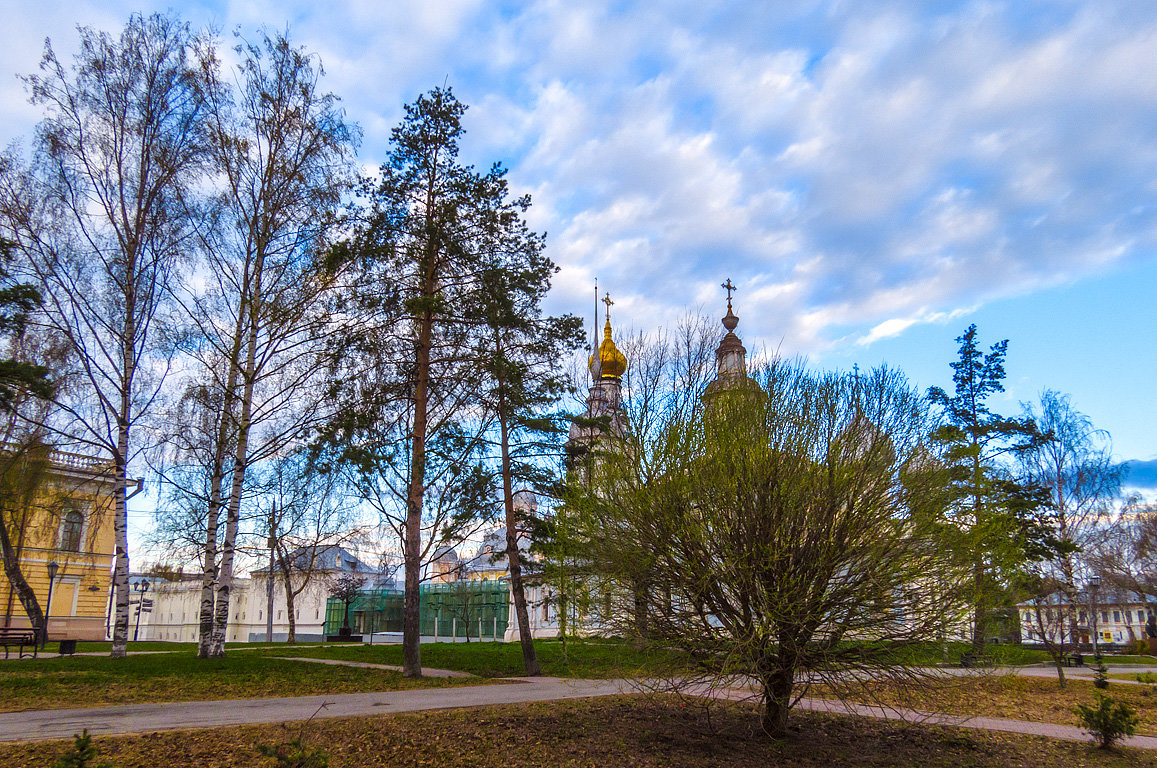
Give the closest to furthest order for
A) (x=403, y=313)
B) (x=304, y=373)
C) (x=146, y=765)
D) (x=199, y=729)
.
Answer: (x=146, y=765), (x=199, y=729), (x=403, y=313), (x=304, y=373)

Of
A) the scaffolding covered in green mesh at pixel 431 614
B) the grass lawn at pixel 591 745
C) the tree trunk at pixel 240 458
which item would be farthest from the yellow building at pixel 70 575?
the grass lawn at pixel 591 745

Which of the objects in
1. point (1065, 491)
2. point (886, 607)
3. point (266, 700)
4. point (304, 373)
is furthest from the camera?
point (1065, 491)

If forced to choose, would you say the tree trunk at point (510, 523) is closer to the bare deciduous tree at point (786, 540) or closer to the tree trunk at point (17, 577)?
the bare deciduous tree at point (786, 540)

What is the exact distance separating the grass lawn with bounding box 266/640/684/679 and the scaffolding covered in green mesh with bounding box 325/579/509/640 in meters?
12.7

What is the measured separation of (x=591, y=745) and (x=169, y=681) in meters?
8.55

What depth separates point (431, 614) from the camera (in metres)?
42.3

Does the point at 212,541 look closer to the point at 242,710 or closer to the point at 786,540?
the point at 242,710

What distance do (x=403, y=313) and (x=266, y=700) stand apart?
317 inches

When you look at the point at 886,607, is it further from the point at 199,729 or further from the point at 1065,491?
the point at 1065,491

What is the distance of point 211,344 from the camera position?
1636cm

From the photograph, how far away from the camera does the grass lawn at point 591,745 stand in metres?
6.70

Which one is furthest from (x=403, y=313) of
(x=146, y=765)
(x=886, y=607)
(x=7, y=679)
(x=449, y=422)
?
(x=886, y=607)

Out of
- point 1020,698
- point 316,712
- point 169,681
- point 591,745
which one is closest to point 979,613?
point 591,745

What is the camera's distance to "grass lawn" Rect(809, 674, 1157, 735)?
809 centimetres
